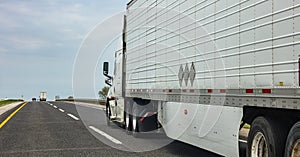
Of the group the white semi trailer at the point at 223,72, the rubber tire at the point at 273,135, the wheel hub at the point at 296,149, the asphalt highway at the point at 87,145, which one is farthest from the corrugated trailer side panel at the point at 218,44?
the asphalt highway at the point at 87,145

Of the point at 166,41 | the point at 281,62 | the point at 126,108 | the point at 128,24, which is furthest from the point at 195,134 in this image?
the point at 128,24

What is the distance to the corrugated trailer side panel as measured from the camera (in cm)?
541

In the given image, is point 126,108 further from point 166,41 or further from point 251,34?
point 251,34

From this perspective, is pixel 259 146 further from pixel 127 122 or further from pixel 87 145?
pixel 127 122

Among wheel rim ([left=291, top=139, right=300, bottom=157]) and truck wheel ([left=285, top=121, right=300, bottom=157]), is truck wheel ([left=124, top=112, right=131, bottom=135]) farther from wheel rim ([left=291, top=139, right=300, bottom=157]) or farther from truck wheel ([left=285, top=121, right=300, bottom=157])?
wheel rim ([left=291, top=139, right=300, bottom=157])

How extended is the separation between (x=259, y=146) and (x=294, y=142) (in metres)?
1.06

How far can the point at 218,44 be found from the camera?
747 centimetres

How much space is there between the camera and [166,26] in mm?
10422

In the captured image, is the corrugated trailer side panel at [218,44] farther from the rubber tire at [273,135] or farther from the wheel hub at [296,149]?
the wheel hub at [296,149]

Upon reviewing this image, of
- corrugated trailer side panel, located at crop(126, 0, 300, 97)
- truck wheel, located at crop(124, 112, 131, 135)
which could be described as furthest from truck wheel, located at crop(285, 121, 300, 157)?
truck wheel, located at crop(124, 112, 131, 135)

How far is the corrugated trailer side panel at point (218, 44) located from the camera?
5410 mm

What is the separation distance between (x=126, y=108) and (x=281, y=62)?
9.66 meters

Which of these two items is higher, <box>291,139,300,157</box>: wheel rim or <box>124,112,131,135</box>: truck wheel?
<box>291,139,300,157</box>: wheel rim

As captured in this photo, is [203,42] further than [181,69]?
No
